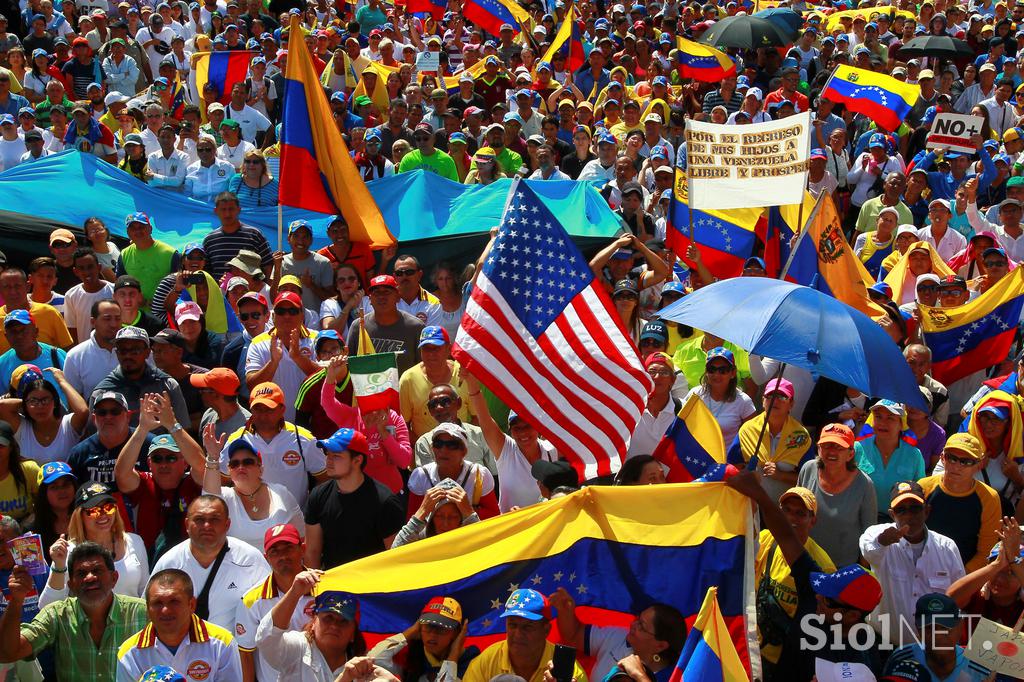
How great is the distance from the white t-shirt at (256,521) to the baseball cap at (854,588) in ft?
9.57

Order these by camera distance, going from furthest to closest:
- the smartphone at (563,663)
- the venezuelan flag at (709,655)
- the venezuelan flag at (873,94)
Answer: the venezuelan flag at (873,94) < the smartphone at (563,663) < the venezuelan flag at (709,655)

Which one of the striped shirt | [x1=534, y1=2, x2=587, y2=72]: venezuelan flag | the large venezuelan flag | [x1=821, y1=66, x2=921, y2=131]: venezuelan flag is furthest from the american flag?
[x1=534, y1=2, x2=587, y2=72]: venezuelan flag

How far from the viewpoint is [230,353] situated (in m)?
9.49

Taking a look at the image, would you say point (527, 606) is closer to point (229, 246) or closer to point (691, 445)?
point (691, 445)

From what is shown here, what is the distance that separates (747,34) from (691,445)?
11620 millimetres

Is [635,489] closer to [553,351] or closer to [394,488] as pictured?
[553,351]

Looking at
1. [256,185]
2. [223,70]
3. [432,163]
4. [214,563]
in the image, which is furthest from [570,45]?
[214,563]

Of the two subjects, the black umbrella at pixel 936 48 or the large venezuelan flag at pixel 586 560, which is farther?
the black umbrella at pixel 936 48

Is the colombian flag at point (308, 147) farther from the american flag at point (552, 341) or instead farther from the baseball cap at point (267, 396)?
the american flag at point (552, 341)

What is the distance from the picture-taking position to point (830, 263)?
Answer: 10.1 meters

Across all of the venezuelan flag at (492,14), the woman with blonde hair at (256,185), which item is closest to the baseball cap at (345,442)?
the woman with blonde hair at (256,185)

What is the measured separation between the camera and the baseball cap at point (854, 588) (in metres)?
6.22

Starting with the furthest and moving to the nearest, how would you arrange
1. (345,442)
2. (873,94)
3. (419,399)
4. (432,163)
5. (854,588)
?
(873,94) → (432,163) → (419,399) → (345,442) → (854,588)

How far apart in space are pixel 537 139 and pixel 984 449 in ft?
24.2
